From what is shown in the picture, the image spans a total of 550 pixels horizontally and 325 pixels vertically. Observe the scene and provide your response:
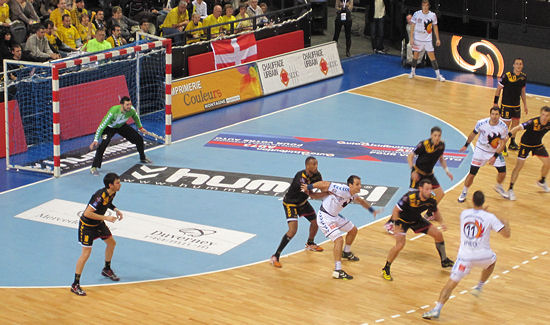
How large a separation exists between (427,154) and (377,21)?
16100mm

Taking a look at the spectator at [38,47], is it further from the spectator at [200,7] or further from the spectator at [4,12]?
the spectator at [200,7]

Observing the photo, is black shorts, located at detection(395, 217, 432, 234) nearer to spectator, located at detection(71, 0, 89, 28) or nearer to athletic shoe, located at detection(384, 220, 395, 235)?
athletic shoe, located at detection(384, 220, 395, 235)

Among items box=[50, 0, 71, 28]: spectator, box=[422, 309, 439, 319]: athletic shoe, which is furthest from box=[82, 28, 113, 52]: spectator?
box=[422, 309, 439, 319]: athletic shoe

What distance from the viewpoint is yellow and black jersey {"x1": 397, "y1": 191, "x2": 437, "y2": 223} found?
13.8m

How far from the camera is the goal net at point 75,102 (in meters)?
19.7

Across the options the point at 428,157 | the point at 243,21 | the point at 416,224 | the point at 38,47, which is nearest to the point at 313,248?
the point at 416,224

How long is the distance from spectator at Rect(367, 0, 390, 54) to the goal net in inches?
403

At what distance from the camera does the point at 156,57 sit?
24000mm

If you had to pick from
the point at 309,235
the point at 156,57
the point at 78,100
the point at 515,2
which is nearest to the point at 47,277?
the point at 309,235

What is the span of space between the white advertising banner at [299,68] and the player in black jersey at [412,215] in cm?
1259

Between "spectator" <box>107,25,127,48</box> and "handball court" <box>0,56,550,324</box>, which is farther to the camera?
"spectator" <box>107,25,127,48</box>

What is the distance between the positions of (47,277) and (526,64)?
19.0 meters

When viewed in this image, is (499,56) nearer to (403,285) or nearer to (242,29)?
(242,29)

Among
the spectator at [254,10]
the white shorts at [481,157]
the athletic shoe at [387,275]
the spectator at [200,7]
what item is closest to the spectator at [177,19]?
the spectator at [200,7]
